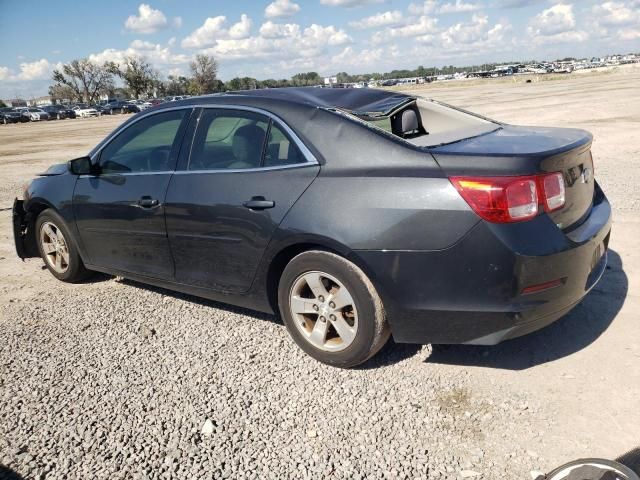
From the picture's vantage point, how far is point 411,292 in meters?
2.90

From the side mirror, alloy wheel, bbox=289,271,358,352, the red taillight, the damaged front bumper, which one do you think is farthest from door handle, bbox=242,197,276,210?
the damaged front bumper

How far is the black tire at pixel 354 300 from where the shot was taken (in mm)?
3053

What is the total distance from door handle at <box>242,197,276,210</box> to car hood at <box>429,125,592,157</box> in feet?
3.35

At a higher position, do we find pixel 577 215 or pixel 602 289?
pixel 577 215

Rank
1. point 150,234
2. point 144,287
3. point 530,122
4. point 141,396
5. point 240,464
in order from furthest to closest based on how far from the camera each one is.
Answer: point 530,122 < point 144,287 < point 150,234 < point 141,396 < point 240,464

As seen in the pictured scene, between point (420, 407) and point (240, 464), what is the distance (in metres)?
1.01

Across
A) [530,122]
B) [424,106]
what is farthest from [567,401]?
[530,122]

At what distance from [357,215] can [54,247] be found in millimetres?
3591

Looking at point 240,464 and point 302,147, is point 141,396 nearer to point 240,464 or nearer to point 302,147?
point 240,464

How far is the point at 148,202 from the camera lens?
158 inches

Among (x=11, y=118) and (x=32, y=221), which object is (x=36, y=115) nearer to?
(x=11, y=118)

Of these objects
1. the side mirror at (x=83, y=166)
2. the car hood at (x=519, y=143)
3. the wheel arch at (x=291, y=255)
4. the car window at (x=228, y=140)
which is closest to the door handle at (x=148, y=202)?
the car window at (x=228, y=140)

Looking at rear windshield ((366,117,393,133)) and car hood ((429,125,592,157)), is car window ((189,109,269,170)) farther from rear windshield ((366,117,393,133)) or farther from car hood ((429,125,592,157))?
car hood ((429,125,592,157))

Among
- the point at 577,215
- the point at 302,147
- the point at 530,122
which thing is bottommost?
the point at 530,122
